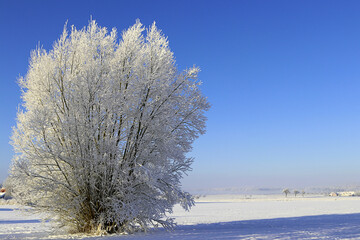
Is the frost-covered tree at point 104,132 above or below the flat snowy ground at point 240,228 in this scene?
above

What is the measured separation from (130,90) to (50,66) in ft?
12.3

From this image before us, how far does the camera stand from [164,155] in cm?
1523

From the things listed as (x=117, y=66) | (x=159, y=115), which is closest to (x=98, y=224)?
(x=159, y=115)

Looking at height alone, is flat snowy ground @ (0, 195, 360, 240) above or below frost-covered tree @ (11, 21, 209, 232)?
below

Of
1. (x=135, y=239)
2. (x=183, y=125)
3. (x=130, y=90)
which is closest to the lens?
(x=135, y=239)

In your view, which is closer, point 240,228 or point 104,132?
point 104,132

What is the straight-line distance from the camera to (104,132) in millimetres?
14828

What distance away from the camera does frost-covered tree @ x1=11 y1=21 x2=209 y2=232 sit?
46.5 ft

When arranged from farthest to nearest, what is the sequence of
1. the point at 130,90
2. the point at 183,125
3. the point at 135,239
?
the point at 183,125
the point at 130,90
the point at 135,239

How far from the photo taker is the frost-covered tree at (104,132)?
14.2 metres

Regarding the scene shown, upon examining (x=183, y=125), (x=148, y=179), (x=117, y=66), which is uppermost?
(x=117, y=66)

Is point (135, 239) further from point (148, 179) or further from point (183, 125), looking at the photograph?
point (183, 125)

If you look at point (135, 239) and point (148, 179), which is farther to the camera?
point (148, 179)

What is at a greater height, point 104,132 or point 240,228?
point 104,132
